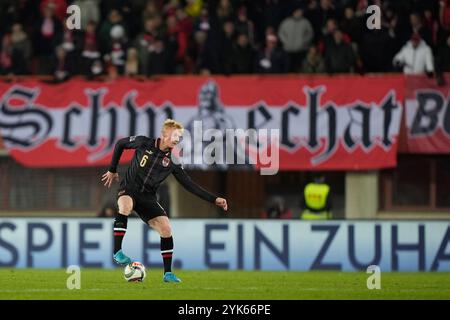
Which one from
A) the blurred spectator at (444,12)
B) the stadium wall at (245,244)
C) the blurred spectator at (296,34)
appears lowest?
the stadium wall at (245,244)

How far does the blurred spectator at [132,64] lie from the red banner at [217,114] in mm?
184

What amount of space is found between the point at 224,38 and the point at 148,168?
8.84m

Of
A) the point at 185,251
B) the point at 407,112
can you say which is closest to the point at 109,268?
the point at 185,251

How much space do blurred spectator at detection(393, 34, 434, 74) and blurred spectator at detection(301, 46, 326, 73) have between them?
137 cm

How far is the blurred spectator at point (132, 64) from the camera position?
25.6m

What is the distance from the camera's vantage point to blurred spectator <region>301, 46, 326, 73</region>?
985 inches

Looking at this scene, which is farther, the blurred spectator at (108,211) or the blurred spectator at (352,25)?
the blurred spectator at (108,211)

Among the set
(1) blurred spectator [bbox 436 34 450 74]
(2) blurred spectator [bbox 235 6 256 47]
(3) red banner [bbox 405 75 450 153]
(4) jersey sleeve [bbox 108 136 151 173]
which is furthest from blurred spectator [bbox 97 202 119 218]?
(4) jersey sleeve [bbox 108 136 151 173]

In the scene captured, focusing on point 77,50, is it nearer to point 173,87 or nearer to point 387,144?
point 173,87

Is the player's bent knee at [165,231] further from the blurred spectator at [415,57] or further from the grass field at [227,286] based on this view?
the blurred spectator at [415,57]

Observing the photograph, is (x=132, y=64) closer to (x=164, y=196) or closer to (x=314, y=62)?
(x=164, y=196)

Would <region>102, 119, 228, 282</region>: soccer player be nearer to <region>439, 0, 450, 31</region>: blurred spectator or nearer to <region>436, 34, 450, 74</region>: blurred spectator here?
<region>436, 34, 450, 74</region>: blurred spectator

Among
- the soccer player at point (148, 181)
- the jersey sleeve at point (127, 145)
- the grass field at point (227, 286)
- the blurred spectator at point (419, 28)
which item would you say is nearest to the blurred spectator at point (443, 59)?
the blurred spectator at point (419, 28)

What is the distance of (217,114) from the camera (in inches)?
992
